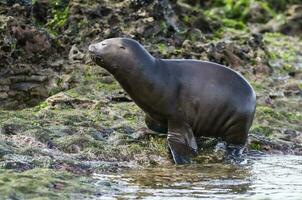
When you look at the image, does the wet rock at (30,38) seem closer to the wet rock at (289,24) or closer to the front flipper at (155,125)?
the front flipper at (155,125)

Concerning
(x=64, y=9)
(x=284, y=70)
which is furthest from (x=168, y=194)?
(x=284, y=70)

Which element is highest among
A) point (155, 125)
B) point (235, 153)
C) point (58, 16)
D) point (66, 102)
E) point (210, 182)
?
point (58, 16)

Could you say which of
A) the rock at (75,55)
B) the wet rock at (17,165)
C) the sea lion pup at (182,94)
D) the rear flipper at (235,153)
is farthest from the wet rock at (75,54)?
the wet rock at (17,165)

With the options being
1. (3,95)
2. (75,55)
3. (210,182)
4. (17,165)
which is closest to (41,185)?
(17,165)

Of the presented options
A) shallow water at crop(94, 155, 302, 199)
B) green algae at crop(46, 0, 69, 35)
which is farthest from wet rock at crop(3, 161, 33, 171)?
green algae at crop(46, 0, 69, 35)

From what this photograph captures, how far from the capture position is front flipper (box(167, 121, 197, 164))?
9543 millimetres

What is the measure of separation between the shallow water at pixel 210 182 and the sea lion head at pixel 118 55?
1404 mm

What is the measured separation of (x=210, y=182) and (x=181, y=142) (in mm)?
1513

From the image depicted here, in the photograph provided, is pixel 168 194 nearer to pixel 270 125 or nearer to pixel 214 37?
pixel 270 125

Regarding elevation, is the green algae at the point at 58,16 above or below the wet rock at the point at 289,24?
above

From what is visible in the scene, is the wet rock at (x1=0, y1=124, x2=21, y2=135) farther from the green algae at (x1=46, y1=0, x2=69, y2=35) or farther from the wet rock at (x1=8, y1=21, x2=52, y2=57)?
the green algae at (x1=46, y1=0, x2=69, y2=35)

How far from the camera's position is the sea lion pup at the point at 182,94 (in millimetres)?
9742

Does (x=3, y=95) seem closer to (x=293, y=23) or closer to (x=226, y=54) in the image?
(x=226, y=54)

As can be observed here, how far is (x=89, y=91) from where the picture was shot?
37.9 feet
